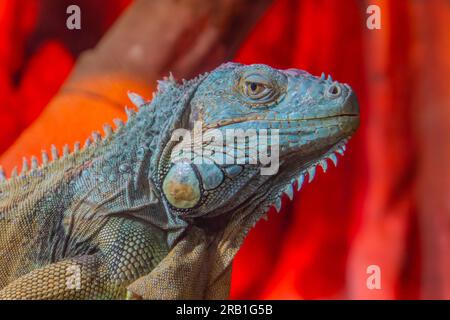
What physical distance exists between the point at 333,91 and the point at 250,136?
1.24ft

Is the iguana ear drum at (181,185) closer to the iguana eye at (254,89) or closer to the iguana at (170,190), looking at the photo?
the iguana at (170,190)

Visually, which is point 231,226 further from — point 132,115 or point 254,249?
point 254,249

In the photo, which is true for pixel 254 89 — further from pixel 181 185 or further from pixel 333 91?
pixel 181 185

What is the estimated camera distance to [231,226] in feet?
8.55

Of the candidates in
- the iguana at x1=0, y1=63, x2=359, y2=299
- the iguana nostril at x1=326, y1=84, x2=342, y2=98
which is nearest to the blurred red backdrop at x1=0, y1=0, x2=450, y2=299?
the iguana at x1=0, y1=63, x2=359, y2=299

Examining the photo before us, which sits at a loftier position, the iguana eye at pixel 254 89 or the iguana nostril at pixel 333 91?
the iguana eye at pixel 254 89

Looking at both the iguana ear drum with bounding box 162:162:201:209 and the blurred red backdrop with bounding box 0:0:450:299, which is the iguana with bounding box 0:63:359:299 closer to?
the iguana ear drum with bounding box 162:162:201:209

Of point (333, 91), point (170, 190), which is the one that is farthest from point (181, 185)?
point (333, 91)

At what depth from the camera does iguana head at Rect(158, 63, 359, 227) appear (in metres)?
2.43

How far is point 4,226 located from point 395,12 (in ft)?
7.95

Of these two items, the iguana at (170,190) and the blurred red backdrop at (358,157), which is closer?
the iguana at (170,190)

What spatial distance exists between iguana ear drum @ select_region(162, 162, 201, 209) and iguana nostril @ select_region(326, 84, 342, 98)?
0.63m

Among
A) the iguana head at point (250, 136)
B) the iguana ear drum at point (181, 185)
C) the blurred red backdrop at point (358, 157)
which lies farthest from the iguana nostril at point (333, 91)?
the blurred red backdrop at point (358, 157)

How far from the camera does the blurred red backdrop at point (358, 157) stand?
340cm
